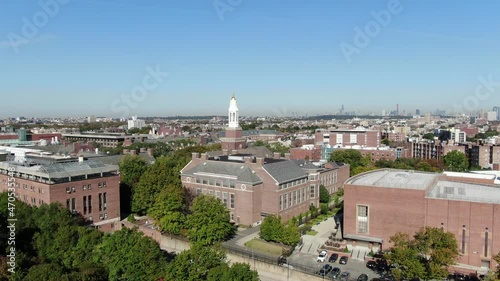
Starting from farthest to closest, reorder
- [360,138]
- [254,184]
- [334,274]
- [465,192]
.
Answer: [360,138]
[254,184]
[465,192]
[334,274]

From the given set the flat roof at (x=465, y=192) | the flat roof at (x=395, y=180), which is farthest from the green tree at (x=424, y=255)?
the flat roof at (x=395, y=180)

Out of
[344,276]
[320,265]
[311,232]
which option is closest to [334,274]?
[344,276]

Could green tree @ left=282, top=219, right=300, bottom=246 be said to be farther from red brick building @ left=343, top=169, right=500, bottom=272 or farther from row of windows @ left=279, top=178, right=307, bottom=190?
row of windows @ left=279, top=178, right=307, bottom=190

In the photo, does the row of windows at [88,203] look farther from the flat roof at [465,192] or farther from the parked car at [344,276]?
the flat roof at [465,192]

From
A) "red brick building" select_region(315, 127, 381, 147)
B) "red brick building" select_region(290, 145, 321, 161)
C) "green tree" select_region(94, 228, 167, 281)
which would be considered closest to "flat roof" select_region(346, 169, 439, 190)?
"green tree" select_region(94, 228, 167, 281)

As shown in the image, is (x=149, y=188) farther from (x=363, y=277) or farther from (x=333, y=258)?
(x=363, y=277)

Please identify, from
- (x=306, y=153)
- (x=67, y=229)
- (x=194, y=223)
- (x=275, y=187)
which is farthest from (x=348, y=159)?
(x=67, y=229)
